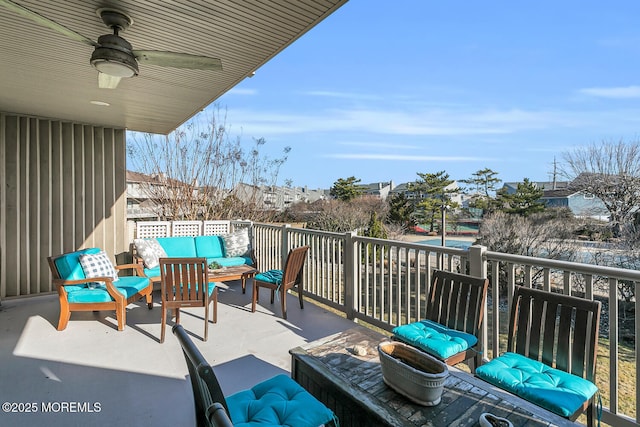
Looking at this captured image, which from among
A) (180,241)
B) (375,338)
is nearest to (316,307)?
(375,338)

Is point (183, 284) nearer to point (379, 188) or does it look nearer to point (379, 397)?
point (379, 397)

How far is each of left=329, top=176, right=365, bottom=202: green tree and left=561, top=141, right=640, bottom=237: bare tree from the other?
12299 millimetres

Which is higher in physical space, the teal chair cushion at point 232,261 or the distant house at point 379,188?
the distant house at point 379,188

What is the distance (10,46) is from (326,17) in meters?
2.81

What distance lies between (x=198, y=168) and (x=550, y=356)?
9.02 meters

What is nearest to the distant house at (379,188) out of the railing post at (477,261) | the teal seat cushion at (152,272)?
the teal seat cushion at (152,272)

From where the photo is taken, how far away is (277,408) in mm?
1557

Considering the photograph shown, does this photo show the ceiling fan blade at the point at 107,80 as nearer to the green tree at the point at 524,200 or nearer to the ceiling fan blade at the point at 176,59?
the ceiling fan blade at the point at 176,59

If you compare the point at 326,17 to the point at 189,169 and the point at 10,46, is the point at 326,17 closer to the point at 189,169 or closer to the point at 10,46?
the point at 10,46

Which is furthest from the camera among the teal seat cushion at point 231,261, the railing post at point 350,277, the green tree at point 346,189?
the green tree at point 346,189

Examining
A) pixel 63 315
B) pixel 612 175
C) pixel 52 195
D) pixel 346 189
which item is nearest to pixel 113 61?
pixel 63 315

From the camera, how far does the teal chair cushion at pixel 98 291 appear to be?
3713mm

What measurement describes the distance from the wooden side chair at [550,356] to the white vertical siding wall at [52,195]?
6219mm

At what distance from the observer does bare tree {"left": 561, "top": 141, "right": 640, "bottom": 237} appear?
11.1m
